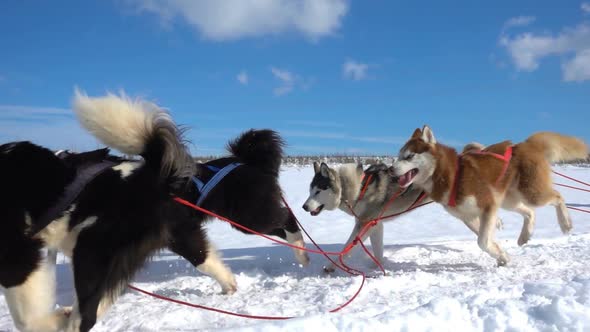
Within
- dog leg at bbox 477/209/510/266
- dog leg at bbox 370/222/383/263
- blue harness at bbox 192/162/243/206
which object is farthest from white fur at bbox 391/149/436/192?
blue harness at bbox 192/162/243/206

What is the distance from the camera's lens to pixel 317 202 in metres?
6.07

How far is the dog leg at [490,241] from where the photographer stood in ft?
14.8

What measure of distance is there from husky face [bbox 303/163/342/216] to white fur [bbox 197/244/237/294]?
230 cm

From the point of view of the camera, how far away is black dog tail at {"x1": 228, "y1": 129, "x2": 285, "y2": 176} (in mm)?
4867

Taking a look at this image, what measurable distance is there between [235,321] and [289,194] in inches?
401

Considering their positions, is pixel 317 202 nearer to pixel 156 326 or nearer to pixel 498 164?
pixel 498 164

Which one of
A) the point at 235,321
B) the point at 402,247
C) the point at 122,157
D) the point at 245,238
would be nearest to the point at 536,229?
the point at 402,247

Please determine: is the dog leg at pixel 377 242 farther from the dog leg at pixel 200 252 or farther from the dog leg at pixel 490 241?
the dog leg at pixel 200 252

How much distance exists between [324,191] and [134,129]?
3.47 meters

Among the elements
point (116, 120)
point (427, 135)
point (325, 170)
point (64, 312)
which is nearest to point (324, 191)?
point (325, 170)

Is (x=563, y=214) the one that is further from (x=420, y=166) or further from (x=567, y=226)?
(x=420, y=166)

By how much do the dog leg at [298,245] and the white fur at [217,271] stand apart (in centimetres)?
117

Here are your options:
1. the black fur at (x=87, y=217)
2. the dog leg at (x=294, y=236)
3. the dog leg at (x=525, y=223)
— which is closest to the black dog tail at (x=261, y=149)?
the dog leg at (x=294, y=236)

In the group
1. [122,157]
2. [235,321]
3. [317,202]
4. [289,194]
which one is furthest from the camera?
[289,194]
